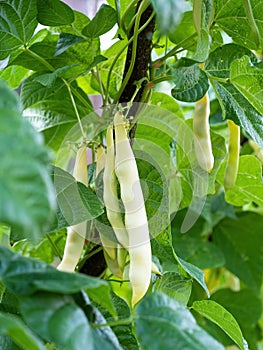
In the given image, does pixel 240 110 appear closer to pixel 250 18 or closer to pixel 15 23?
pixel 250 18

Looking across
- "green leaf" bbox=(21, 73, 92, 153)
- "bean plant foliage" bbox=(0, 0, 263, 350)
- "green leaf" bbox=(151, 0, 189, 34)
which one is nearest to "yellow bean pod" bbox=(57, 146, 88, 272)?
"bean plant foliage" bbox=(0, 0, 263, 350)

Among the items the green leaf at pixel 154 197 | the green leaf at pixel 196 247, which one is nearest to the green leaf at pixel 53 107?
the green leaf at pixel 154 197

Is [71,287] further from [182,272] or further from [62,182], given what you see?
[182,272]

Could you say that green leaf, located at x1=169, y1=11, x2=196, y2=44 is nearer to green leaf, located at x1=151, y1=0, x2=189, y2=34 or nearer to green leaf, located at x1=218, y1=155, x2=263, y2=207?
green leaf, located at x1=218, y1=155, x2=263, y2=207

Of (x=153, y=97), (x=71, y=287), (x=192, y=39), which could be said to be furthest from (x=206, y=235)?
(x=71, y=287)

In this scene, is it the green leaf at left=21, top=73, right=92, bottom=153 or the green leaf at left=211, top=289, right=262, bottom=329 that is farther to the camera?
the green leaf at left=211, top=289, right=262, bottom=329

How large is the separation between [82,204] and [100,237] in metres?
0.06

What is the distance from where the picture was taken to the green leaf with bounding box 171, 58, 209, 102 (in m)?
0.46

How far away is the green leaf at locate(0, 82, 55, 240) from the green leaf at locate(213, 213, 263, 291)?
2.95ft

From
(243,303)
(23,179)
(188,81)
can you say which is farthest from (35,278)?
(243,303)

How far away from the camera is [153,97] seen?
0.69 metres

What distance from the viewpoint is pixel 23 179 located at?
0.22m

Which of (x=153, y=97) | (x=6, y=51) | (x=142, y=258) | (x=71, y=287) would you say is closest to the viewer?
(x=71, y=287)

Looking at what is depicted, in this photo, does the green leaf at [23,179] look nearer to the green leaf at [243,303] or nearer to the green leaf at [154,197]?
the green leaf at [154,197]
